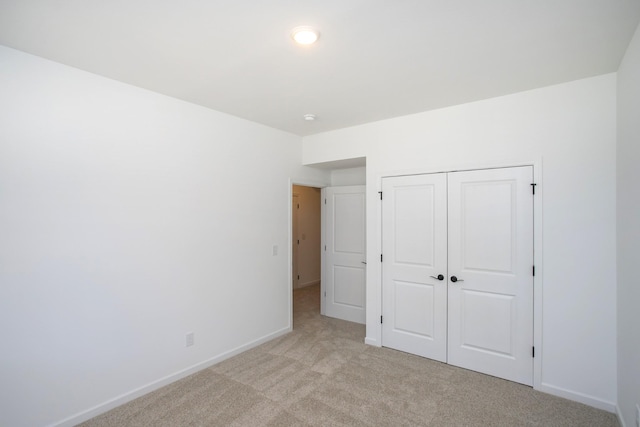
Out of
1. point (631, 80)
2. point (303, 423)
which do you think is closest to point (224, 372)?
point (303, 423)

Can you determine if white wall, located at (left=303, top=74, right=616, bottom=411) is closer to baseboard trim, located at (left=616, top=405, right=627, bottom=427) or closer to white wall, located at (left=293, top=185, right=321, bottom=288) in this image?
baseboard trim, located at (left=616, top=405, right=627, bottom=427)

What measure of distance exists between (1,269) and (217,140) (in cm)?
206

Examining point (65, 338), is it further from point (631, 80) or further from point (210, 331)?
point (631, 80)

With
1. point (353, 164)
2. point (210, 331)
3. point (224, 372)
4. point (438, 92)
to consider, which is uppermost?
point (438, 92)

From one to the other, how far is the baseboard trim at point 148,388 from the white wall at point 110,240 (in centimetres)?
1

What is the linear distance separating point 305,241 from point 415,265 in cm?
380

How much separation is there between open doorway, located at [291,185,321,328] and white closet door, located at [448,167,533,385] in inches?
140

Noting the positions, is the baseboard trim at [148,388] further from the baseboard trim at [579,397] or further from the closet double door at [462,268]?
the baseboard trim at [579,397]

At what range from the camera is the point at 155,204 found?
114 inches

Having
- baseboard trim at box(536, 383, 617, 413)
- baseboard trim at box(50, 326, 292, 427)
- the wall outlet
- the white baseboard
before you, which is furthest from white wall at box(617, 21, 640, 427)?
the wall outlet

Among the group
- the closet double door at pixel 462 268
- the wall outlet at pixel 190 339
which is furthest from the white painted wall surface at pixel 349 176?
the wall outlet at pixel 190 339

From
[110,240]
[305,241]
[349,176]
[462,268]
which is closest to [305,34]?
[110,240]

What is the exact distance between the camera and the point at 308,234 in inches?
281

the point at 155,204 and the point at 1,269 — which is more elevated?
the point at 155,204
